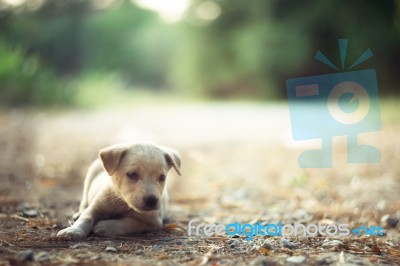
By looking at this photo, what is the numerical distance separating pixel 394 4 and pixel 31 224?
14.0 feet

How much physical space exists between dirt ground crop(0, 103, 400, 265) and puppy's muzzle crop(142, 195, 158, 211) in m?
0.12

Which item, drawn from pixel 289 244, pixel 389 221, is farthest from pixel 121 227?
pixel 389 221

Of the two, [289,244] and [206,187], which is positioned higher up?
[206,187]

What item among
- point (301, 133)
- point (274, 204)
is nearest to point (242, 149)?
point (301, 133)

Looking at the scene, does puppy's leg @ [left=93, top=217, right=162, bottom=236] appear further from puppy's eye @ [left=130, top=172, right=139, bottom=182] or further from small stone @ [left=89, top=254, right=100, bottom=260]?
small stone @ [left=89, top=254, right=100, bottom=260]

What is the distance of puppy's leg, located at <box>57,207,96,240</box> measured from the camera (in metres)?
1.78

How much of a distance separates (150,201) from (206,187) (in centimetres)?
145

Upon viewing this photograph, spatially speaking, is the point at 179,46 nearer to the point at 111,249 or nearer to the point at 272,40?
the point at 272,40

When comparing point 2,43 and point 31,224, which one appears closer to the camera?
point 31,224

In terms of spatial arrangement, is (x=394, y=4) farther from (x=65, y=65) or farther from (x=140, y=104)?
(x=65, y=65)

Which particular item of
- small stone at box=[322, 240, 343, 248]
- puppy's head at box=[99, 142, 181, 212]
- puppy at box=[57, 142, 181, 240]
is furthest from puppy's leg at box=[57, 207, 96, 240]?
small stone at box=[322, 240, 343, 248]

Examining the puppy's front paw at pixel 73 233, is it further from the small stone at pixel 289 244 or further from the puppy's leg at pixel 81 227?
the small stone at pixel 289 244

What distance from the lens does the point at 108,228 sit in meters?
1.90

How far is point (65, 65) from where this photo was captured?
5145 millimetres
